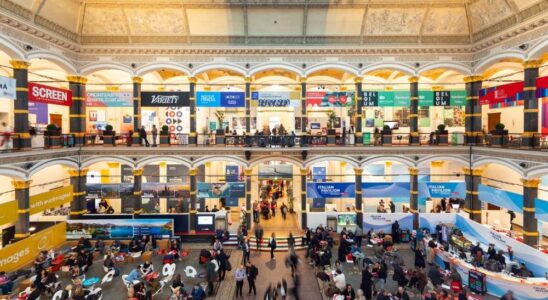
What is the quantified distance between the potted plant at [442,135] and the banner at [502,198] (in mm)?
3354

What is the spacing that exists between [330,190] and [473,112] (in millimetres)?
9898

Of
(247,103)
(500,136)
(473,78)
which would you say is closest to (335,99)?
(247,103)

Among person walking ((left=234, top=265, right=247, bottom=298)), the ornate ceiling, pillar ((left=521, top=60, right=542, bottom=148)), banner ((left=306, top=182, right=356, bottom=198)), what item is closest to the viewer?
person walking ((left=234, top=265, right=247, bottom=298))

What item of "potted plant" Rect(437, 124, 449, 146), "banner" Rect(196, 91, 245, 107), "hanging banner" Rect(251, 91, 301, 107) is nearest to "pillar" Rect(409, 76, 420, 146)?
"potted plant" Rect(437, 124, 449, 146)

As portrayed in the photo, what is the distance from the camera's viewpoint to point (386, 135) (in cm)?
2141

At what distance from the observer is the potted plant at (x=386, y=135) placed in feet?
70.1

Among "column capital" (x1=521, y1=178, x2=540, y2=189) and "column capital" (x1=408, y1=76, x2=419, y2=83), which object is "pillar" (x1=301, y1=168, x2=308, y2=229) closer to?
"column capital" (x1=408, y1=76, x2=419, y2=83)

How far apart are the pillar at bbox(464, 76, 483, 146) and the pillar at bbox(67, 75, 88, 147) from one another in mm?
23660

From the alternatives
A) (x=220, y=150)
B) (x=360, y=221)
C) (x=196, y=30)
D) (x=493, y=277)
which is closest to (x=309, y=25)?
(x=196, y=30)

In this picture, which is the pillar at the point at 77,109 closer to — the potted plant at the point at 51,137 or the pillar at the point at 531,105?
the potted plant at the point at 51,137

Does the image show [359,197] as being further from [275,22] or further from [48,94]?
[48,94]

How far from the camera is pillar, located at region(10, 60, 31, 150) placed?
16.3 meters

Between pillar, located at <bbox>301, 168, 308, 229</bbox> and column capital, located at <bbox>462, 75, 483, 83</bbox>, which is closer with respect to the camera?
column capital, located at <bbox>462, 75, 483, 83</bbox>

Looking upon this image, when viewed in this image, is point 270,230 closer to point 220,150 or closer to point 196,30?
point 220,150
